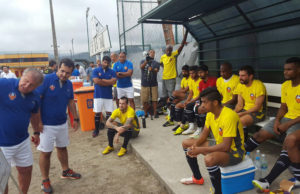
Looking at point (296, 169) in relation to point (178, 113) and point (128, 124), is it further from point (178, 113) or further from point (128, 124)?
point (178, 113)

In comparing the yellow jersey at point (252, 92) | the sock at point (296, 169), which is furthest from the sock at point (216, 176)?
the yellow jersey at point (252, 92)

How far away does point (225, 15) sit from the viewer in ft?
14.3

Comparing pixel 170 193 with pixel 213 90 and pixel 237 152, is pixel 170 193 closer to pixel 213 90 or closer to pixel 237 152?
pixel 237 152

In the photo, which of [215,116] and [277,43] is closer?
[215,116]

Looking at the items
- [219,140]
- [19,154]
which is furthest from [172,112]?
[19,154]

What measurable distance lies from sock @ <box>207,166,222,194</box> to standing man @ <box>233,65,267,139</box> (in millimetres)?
1292

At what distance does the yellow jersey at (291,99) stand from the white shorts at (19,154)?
3.19 m

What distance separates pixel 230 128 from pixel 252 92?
157 centimetres

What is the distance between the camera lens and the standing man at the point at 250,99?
131 inches

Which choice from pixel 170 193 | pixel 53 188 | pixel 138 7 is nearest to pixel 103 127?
pixel 53 188

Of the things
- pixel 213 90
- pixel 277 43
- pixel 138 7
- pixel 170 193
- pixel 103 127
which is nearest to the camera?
pixel 213 90

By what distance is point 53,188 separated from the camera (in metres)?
3.17

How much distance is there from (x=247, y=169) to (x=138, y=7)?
8815 millimetres

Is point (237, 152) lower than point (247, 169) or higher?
higher
